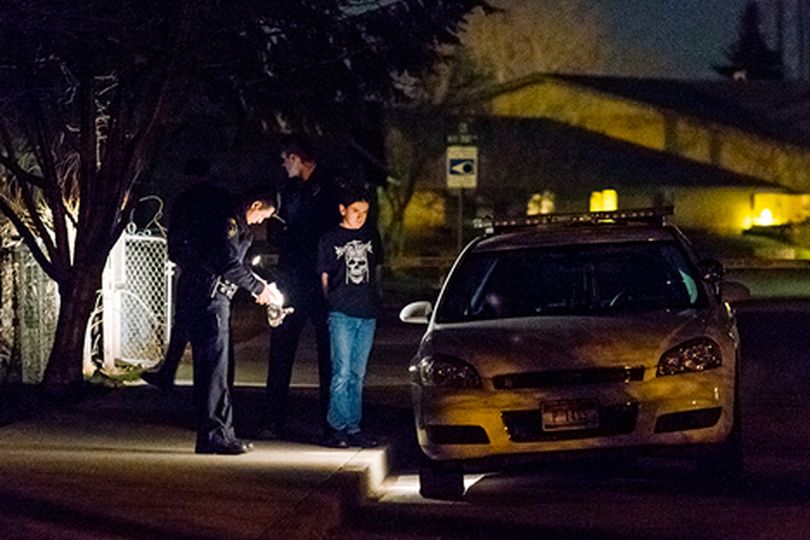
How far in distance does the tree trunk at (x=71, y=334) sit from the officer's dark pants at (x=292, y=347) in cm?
323

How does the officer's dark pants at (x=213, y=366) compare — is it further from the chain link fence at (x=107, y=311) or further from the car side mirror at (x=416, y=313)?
the chain link fence at (x=107, y=311)

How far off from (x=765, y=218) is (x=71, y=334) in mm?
49386

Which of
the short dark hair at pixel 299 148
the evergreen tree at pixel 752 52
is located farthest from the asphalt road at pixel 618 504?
the evergreen tree at pixel 752 52

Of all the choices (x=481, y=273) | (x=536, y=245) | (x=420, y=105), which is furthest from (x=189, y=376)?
(x=420, y=105)

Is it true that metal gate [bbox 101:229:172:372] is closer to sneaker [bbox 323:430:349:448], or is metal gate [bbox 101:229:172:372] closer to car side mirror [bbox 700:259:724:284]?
sneaker [bbox 323:430:349:448]

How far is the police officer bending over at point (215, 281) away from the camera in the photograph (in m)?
12.0

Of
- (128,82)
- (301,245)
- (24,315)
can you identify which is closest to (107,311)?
(24,315)

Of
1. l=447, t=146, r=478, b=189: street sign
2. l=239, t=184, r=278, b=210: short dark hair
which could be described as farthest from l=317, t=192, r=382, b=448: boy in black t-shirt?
l=447, t=146, r=478, b=189: street sign

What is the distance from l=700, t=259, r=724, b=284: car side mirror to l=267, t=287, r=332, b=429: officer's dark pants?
265 centimetres

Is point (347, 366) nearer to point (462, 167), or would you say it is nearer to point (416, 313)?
point (416, 313)

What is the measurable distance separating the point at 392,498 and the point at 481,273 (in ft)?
7.29

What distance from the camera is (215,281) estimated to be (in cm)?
1209

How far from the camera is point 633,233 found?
12008 mm

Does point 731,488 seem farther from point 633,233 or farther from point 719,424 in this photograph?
point 633,233
